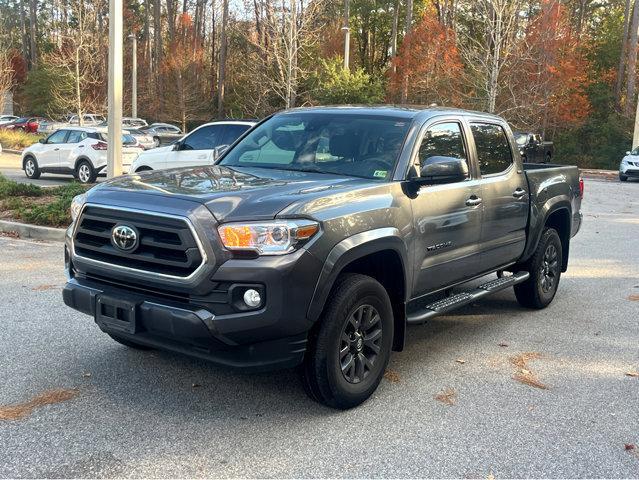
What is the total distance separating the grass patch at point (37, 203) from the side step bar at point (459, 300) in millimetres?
7001

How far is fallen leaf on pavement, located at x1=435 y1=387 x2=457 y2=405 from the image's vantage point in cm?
445

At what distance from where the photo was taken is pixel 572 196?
7.18m

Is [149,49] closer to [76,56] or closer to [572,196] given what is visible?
[76,56]

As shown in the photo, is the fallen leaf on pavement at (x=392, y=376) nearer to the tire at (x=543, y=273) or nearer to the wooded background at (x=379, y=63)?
the tire at (x=543, y=273)

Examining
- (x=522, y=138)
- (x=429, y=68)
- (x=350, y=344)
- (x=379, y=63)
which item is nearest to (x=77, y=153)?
(x=350, y=344)

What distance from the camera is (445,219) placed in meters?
4.98

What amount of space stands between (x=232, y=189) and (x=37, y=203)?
8.97 m

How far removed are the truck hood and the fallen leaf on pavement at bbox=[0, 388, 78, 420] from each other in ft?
4.21

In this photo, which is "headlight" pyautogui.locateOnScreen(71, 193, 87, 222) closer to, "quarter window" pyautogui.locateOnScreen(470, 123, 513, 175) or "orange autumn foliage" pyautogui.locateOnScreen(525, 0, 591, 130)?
"quarter window" pyautogui.locateOnScreen(470, 123, 513, 175)

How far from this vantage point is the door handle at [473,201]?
17.4 ft

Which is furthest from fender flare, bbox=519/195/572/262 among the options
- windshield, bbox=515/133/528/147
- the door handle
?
windshield, bbox=515/133/528/147

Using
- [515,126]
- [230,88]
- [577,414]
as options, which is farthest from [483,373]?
[230,88]

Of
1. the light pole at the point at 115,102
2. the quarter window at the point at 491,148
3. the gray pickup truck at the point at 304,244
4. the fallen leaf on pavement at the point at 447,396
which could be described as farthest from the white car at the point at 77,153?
the fallen leaf on pavement at the point at 447,396

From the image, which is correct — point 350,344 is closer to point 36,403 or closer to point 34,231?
point 36,403
